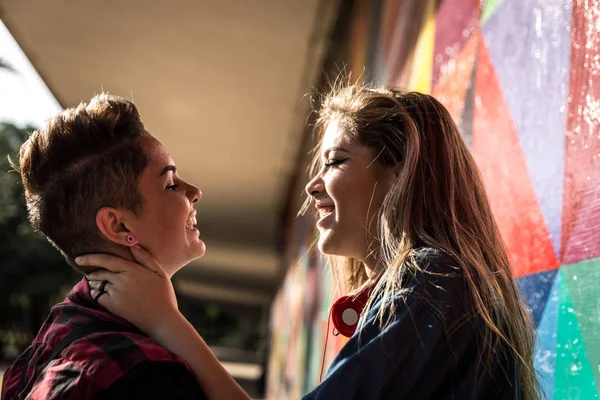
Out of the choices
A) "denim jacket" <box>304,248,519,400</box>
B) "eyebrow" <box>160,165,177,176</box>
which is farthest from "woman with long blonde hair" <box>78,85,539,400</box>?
"eyebrow" <box>160,165,177,176</box>

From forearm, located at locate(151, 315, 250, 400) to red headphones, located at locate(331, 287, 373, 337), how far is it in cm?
31

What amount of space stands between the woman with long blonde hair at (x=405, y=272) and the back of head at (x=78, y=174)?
0.32 ft

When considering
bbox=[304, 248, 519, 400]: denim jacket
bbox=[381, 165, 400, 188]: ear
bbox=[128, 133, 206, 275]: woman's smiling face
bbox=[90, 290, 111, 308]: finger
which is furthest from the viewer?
bbox=[381, 165, 400, 188]: ear

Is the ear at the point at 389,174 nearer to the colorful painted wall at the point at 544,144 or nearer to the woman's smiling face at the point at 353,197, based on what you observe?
the woman's smiling face at the point at 353,197

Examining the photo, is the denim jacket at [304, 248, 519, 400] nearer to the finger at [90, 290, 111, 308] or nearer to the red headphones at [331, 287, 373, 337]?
the red headphones at [331, 287, 373, 337]

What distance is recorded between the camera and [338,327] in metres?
1.83

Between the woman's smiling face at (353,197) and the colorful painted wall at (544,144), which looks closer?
the colorful painted wall at (544,144)

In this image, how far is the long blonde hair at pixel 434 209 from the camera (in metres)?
1.55

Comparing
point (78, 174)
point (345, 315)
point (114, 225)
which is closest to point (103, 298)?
point (114, 225)

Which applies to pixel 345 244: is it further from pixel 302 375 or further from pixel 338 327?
pixel 302 375

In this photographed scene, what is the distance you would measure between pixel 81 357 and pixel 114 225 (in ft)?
1.18

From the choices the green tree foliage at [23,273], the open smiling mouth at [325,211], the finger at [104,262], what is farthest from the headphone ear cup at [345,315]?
the green tree foliage at [23,273]

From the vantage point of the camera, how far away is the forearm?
1.59 meters

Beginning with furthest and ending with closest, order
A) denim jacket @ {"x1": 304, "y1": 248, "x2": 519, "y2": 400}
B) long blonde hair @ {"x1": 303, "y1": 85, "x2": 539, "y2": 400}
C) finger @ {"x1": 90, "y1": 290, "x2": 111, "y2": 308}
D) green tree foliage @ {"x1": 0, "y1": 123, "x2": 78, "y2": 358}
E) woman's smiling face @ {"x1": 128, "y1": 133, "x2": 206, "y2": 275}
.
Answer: green tree foliage @ {"x1": 0, "y1": 123, "x2": 78, "y2": 358}, woman's smiling face @ {"x1": 128, "y1": 133, "x2": 206, "y2": 275}, finger @ {"x1": 90, "y1": 290, "x2": 111, "y2": 308}, long blonde hair @ {"x1": 303, "y1": 85, "x2": 539, "y2": 400}, denim jacket @ {"x1": 304, "y1": 248, "x2": 519, "y2": 400}
